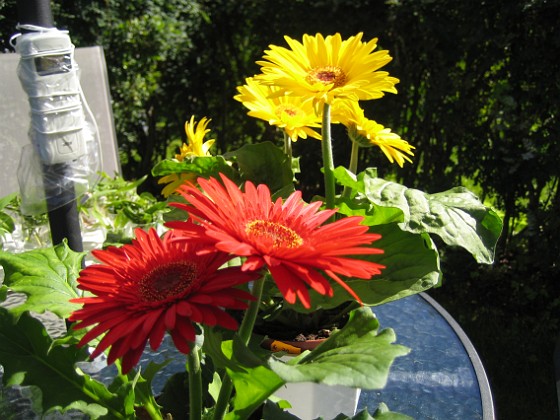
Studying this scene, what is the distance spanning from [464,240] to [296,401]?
0.34 meters

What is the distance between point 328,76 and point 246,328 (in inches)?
14.6

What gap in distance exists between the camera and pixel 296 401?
2.93 feet

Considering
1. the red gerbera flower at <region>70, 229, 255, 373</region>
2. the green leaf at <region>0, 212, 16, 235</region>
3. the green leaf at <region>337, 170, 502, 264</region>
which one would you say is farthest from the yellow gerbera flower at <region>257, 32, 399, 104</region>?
the green leaf at <region>0, 212, 16, 235</region>

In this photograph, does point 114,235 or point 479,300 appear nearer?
point 114,235

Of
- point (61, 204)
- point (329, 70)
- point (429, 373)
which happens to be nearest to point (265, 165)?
point (329, 70)

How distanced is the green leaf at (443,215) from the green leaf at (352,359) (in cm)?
18

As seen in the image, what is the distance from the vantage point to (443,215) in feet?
2.64

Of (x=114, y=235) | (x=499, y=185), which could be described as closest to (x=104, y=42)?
(x=499, y=185)

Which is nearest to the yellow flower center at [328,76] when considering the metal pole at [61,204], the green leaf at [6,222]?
the metal pole at [61,204]

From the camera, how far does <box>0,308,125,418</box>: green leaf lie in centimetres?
69

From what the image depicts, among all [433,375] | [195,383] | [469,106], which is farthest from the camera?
[469,106]

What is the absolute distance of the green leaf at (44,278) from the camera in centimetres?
70

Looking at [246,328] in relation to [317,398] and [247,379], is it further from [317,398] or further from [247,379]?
[317,398]

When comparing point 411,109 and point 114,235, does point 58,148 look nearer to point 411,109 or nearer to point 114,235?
point 114,235
